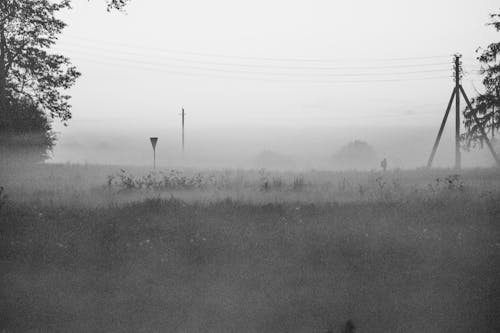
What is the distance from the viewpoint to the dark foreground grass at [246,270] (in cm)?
699

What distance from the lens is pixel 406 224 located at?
35.5 feet

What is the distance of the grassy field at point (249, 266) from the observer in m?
7.00

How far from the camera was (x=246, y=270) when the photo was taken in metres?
8.33

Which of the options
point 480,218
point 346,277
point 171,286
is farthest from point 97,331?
point 480,218

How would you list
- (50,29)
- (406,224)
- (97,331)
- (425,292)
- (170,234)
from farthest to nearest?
(50,29) < (406,224) < (170,234) < (425,292) < (97,331)

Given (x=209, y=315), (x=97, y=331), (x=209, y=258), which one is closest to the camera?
(x=97, y=331)

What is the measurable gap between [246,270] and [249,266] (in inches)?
6.4

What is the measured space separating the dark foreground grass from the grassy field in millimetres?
24

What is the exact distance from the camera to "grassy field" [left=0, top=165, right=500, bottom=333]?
7004 millimetres

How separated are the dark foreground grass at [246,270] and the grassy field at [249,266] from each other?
24 mm

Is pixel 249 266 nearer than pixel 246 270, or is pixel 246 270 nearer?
pixel 246 270

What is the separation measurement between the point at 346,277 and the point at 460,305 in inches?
70.6

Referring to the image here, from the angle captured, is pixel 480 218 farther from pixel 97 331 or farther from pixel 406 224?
pixel 97 331

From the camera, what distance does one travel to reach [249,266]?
27.8 ft
